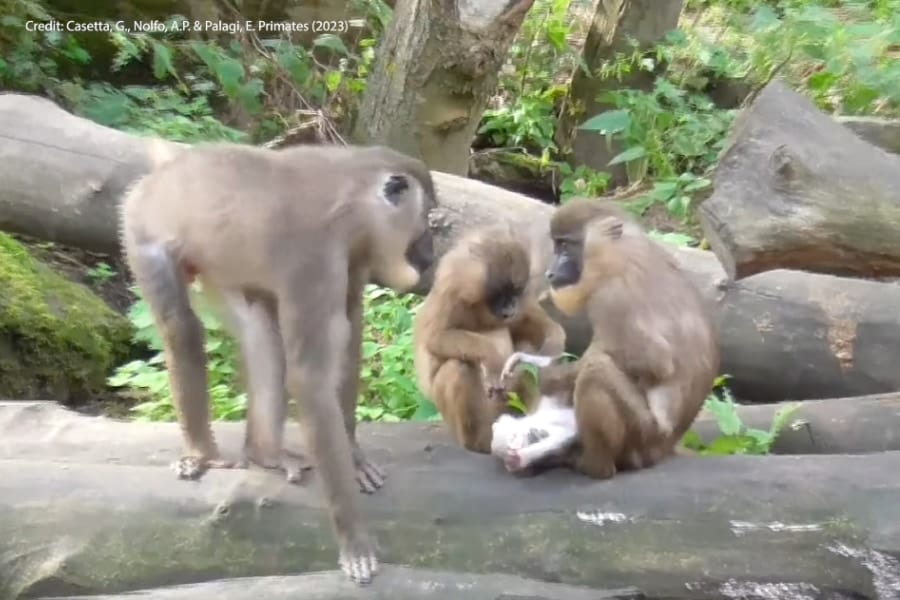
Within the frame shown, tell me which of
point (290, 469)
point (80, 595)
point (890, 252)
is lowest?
point (80, 595)

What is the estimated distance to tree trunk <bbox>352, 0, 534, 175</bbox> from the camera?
24.9 feet

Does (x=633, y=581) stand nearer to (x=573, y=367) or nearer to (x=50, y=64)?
(x=573, y=367)

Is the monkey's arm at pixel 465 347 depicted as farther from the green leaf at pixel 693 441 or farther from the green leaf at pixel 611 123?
the green leaf at pixel 611 123

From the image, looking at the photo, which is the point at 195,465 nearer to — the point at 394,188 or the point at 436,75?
the point at 394,188

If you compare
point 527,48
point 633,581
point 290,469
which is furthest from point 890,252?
point 527,48

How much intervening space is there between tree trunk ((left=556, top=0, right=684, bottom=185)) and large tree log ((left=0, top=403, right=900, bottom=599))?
21.0 ft

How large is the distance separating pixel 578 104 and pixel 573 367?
256 inches

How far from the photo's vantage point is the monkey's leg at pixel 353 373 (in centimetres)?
401

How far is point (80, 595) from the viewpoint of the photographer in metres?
3.62

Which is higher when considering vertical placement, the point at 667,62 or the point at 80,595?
the point at 667,62

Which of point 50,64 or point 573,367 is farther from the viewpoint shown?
point 50,64

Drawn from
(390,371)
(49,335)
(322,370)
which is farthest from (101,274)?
(322,370)

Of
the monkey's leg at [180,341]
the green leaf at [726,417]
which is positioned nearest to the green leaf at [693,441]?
the green leaf at [726,417]

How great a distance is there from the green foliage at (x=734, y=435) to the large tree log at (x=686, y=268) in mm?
566
